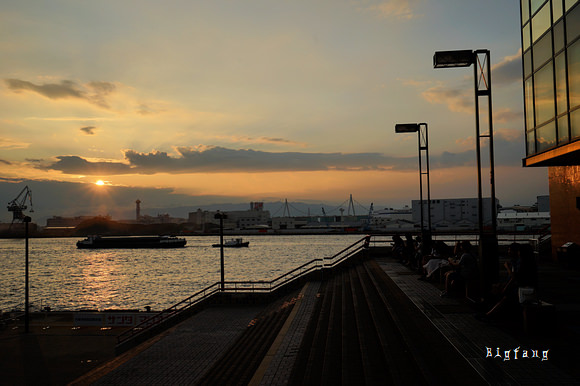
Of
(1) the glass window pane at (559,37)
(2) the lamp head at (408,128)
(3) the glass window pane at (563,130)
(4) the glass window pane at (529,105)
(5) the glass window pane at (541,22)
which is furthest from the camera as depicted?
(2) the lamp head at (408,128)

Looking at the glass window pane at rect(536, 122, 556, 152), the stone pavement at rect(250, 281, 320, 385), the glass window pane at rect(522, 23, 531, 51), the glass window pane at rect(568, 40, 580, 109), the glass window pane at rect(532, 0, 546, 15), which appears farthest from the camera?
the glass window pane at rect(522, 23, 531, 51)

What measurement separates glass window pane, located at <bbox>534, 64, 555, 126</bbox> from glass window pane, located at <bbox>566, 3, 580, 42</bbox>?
152cm

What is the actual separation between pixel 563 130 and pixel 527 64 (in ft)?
13.9

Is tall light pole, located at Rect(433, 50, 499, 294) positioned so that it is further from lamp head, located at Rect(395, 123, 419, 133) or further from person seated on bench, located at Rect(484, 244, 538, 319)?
lamp head, located at Rect(395, 123, 419, 133)

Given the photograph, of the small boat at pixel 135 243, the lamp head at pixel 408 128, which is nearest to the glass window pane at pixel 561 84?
the lamp head at pixel 408 128

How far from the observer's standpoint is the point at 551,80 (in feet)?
49.4

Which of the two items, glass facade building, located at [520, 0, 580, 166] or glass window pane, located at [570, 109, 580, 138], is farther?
glass facade building, located at [520, 0, 580, 166]

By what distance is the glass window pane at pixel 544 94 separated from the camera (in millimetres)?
15102

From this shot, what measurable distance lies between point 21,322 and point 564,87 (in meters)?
31.8

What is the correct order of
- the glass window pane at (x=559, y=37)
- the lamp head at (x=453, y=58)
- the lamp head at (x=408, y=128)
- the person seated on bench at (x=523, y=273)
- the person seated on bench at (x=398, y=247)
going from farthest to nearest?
the person seated on bench at (x=398, y=247), the lamp head at (x=408, y=128), the glass window pane at (x=559, y=37), the lamp head at (x=453, y=58), the person seated on bench at (x=523, y=273)

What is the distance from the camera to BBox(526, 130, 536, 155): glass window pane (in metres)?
16.8

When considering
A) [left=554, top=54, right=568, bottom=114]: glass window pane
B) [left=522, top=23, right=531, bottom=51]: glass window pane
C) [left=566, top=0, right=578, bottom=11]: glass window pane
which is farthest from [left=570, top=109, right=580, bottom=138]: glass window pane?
[left=522, top=23, right=531, bottom=51]: glass window pane

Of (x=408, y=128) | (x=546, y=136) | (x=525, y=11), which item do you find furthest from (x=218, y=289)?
(x=525, y=11)

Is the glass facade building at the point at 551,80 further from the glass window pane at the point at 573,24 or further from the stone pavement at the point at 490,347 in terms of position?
the stone pavement at the point at 490,347
